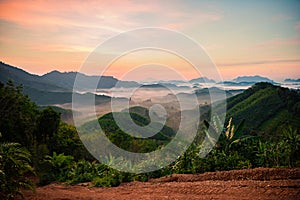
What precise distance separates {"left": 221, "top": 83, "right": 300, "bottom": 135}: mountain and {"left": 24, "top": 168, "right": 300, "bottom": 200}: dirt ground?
37.7 feet

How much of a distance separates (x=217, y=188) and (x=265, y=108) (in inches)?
682

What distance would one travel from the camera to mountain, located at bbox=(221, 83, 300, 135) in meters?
17.3

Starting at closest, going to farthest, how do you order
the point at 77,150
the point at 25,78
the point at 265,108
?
the point at 77,150, the point at 25,78, the point at 265,108

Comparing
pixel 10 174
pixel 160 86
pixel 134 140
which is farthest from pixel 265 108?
pixel 10 174

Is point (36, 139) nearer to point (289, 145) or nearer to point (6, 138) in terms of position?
point (6, 138)

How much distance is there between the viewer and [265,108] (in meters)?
20.4

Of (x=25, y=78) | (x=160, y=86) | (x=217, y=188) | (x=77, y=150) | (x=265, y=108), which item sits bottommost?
(x=77, y=150)

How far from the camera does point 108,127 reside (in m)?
14.2

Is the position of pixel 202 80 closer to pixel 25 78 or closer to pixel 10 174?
pixel 10 174

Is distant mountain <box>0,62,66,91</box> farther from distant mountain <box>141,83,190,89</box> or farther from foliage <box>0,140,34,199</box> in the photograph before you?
foliage <box>0,140,34,199</box>

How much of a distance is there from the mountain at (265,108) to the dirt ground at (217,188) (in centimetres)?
1149

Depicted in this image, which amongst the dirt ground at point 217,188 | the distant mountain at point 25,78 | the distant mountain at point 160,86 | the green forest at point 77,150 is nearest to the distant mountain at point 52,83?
the distant mountain at point 25,78

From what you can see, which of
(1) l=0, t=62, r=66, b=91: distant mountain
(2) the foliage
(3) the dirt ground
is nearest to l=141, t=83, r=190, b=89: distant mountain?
(3) the dirt ground

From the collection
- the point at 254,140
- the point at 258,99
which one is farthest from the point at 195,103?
the point at 258,99
